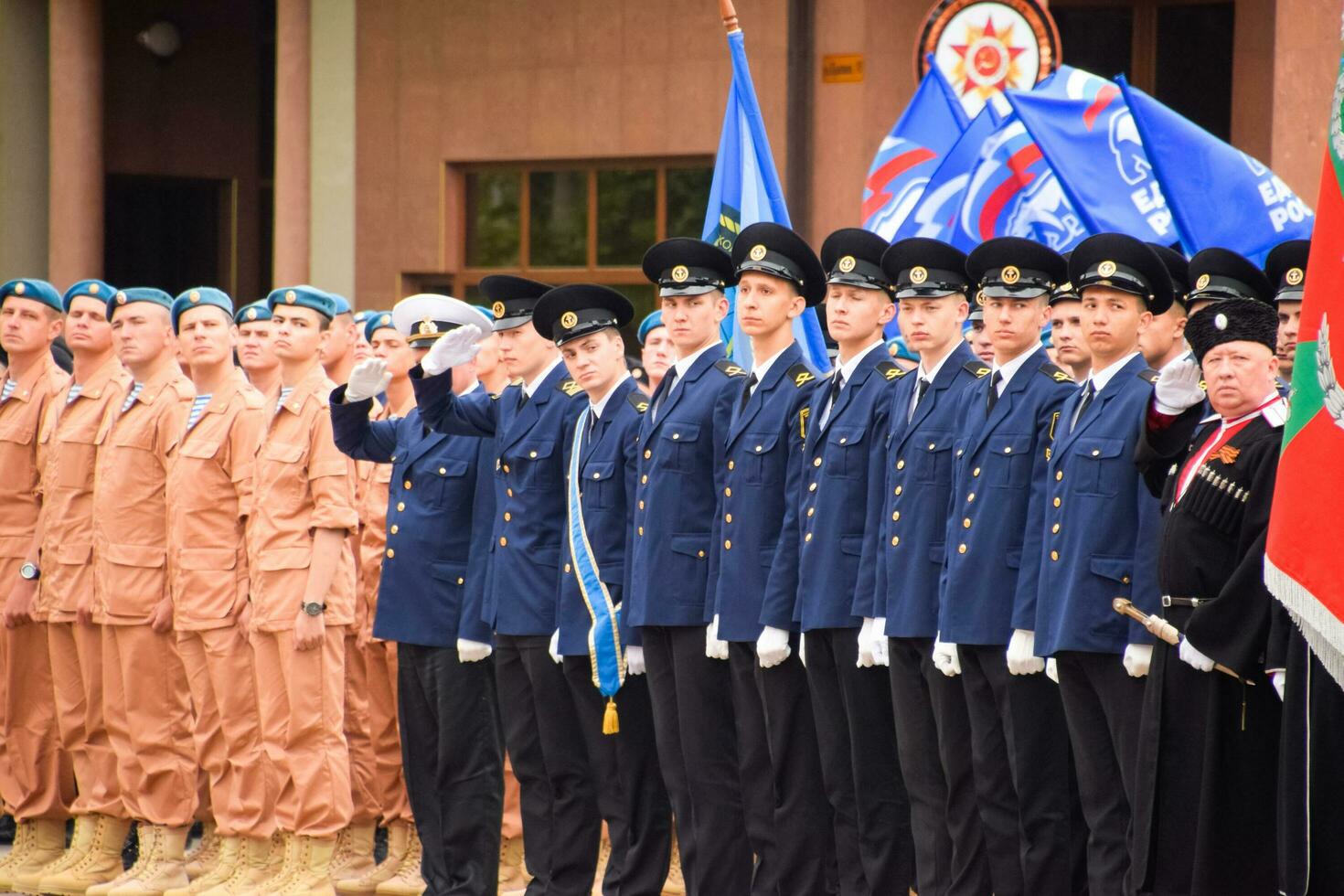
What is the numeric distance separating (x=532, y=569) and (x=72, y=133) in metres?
11.0

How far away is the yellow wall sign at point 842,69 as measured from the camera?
1419cm

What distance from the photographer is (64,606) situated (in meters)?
8.63

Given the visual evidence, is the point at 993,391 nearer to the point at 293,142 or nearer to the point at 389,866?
the point at 389,866

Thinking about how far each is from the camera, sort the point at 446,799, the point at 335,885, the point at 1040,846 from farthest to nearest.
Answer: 1. the point at 335,885
2. the point at 446,799
3. the point at 1040,846

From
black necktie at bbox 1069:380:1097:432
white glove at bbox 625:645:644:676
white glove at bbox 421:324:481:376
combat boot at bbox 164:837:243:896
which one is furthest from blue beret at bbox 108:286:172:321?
black necktie at bbox 1069:380:1097:432

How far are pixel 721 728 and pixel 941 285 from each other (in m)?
1.58

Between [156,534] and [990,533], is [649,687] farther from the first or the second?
[156,534]

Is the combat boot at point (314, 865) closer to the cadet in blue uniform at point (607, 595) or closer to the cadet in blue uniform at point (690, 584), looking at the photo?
the cadet in blue uniform at point (607, 595)

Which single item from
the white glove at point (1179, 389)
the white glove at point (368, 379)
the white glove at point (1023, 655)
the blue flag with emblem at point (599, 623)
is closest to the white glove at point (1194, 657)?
the white glove at point (1023, 655)

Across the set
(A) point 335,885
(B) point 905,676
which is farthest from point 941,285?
(A) point 335,885

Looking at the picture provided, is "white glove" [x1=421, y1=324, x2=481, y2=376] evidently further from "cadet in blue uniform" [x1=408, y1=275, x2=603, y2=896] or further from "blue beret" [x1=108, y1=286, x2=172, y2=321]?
"blue beret" [x1=108, y1=286, x2=172, y2=321]

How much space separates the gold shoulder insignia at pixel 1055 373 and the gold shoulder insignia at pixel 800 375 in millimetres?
787

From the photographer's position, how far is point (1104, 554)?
6.03 meters

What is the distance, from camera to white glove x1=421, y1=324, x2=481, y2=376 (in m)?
7.27
